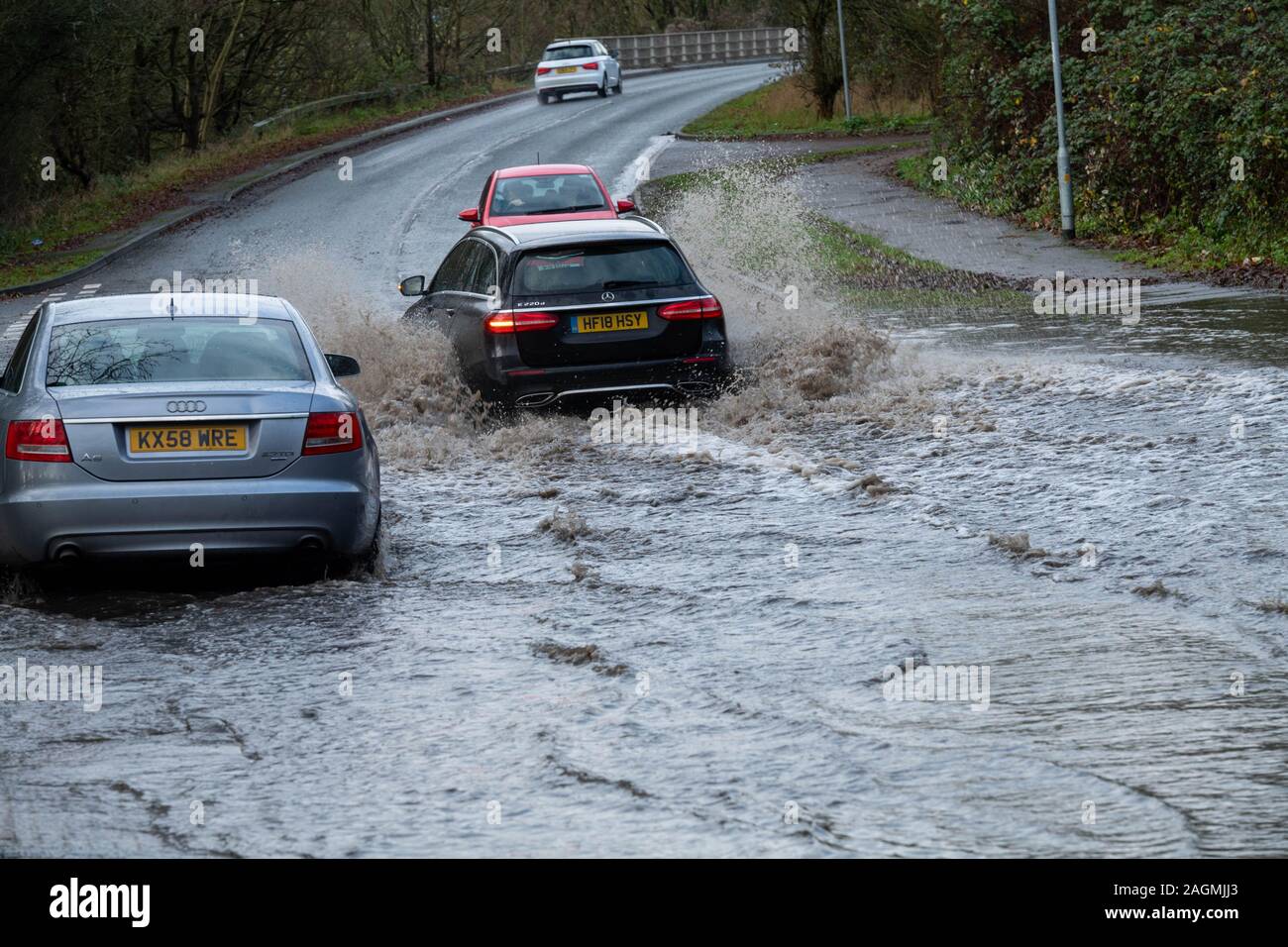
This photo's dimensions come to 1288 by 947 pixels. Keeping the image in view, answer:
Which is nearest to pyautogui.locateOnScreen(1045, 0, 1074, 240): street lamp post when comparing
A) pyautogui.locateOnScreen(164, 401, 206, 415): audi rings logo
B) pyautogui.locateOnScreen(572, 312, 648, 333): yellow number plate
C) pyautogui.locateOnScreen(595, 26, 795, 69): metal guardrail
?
pyautogui.locateOnScreen(572, 312, 648, 333): yellow number plate

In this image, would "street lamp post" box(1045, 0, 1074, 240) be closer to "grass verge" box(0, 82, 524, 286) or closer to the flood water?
the flood water

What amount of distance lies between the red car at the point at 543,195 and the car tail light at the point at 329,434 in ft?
43.5

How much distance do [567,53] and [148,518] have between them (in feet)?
147

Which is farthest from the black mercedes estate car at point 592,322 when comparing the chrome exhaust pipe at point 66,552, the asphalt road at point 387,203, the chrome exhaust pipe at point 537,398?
the asphalt road at point 387,203

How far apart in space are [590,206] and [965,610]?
14999 millimetres

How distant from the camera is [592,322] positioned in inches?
477

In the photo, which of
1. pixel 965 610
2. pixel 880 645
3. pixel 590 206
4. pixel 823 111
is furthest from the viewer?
pixel 823 111

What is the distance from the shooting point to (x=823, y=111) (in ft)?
140

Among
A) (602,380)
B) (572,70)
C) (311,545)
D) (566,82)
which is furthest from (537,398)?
(572,70)

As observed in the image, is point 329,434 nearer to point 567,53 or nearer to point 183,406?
point 183,406

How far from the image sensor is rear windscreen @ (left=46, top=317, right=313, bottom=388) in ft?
26.9

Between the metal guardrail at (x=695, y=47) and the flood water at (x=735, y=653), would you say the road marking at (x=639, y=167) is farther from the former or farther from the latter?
the metal guardrail at (x=695, y=47)
